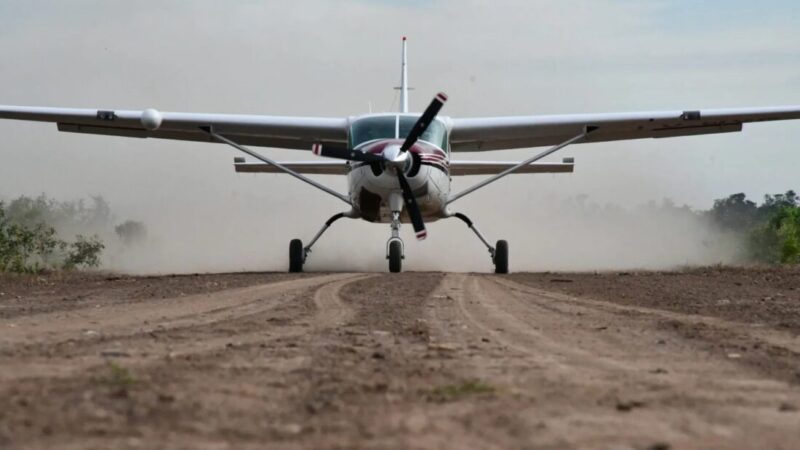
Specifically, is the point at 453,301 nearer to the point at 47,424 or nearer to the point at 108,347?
the point at 108,347

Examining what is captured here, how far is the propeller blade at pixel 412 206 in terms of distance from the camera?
2186 cm

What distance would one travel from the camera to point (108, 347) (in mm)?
6859

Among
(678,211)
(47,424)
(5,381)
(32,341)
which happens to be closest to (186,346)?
(32,341)

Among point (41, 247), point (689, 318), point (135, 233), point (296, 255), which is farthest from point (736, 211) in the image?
point (689, 318)

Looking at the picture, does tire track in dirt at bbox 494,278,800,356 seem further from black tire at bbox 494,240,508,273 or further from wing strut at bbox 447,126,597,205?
black tire at bbox 494,240,508,273

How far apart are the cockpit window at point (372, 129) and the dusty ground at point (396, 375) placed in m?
10.9

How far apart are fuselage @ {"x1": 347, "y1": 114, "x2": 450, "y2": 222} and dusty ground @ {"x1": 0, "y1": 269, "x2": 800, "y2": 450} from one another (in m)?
10.3

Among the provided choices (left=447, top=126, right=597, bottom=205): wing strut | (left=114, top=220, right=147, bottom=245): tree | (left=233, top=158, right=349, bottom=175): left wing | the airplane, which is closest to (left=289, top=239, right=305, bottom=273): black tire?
the airplane

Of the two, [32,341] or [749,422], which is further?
[32,341]

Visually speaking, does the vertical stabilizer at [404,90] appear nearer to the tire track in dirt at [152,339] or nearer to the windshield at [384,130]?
the windshield at [384,130]

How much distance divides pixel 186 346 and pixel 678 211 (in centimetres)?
5411

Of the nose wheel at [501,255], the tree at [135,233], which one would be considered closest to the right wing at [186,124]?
the nose wheel at [501,255]

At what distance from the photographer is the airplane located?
22125 millimetres

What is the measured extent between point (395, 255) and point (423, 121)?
8.15 feet
